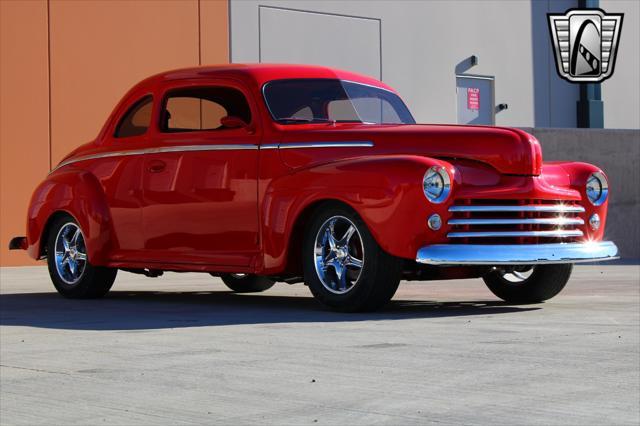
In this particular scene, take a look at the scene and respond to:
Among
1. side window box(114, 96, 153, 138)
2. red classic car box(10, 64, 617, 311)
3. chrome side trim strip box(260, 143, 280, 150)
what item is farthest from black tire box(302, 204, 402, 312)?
side window box(114, 96, 153, 138)

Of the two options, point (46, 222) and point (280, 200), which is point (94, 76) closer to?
point (46, 222)

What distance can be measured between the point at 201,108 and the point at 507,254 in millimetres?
2842

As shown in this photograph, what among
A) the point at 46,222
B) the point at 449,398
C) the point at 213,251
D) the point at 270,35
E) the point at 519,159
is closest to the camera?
the point at 449,398

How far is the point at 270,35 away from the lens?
20797 millimetres

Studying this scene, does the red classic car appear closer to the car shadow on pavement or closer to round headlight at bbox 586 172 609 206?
round headlight at bbox 586 172 609 206

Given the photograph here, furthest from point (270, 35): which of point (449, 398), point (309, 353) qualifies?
point (449, 398)

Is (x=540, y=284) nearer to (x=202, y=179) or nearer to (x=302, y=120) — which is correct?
(x=302, y=120)

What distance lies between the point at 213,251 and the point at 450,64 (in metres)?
14.7

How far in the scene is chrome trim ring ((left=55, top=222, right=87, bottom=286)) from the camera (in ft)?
35.8

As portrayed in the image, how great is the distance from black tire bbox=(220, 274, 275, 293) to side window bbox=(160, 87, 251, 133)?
1.74m

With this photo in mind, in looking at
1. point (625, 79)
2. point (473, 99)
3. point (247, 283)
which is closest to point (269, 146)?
point (247, 283)

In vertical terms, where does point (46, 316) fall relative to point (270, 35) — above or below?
below

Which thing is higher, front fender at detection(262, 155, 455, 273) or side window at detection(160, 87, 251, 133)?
side window at detection(160, 87, 251, 133)

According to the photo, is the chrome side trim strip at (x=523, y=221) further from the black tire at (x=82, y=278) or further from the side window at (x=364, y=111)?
the black tire at (x=82, y=278)
